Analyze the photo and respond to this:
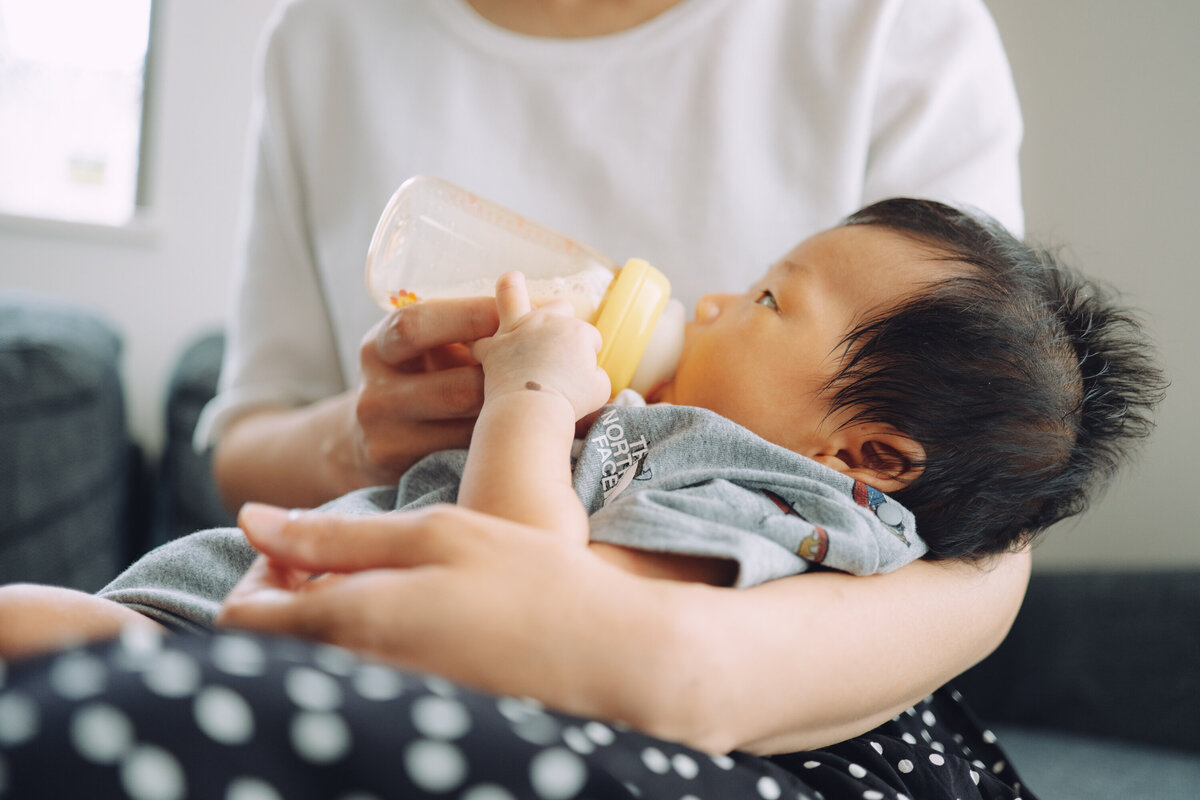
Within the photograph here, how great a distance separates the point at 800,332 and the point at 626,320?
15cm

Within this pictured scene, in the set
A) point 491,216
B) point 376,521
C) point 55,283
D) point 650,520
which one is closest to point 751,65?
point 491,216

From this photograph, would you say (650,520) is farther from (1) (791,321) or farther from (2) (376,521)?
(1) (791,321)

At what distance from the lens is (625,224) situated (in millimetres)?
1022

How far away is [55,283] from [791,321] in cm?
258

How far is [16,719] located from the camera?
0.30 metres

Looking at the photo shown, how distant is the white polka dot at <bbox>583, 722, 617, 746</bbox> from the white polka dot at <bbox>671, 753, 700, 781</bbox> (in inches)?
1.6

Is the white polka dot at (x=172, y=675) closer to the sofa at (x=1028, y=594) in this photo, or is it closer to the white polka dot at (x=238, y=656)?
the white polka dot at (x=238, y=656)

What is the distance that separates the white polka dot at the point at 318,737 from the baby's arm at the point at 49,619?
0.23 m

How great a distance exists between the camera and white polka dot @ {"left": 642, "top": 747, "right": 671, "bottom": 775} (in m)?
0.41

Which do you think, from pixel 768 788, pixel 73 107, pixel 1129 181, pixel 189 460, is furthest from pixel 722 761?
pixel 73 107

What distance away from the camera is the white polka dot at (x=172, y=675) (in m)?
0.32

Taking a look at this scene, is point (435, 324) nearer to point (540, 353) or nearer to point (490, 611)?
point (540, 353)

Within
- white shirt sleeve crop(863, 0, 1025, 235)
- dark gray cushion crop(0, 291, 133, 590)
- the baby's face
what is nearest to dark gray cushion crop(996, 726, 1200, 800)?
the baby's face

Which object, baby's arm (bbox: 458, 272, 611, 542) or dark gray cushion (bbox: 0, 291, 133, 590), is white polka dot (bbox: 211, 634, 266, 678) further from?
dark gray cushion (bbox: 0, 291, 133, 590)
